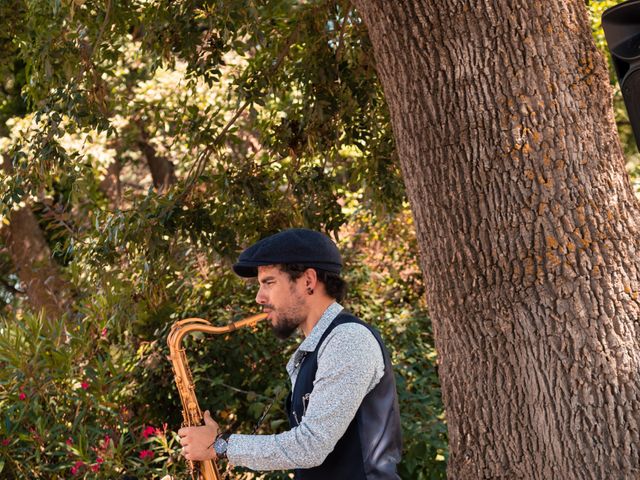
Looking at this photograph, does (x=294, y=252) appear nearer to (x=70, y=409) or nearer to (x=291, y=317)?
(x=291, y=317)

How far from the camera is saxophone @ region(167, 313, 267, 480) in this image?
10.3ft

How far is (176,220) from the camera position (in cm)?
574

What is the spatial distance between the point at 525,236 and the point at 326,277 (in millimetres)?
960

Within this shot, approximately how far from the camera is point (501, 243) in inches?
139

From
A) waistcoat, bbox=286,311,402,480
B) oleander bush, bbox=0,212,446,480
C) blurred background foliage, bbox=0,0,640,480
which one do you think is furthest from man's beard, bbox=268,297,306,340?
oleander bush, bbox=0,212,446,480

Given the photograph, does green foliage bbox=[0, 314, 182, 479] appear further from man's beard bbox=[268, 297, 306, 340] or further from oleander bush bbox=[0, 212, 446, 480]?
man's beard bbox=[268, 297, 306, 340]

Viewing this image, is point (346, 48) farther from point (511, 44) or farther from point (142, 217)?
point (511, 44)

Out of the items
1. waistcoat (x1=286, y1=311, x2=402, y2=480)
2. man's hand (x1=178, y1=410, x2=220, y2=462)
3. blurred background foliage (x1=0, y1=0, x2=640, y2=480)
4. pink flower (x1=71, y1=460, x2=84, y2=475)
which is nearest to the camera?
waistcoat (x1=286, y1=311, x2=402, y2=480)

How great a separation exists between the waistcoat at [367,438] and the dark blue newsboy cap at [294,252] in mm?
180

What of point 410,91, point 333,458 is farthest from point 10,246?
point 333,458

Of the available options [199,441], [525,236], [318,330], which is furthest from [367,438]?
[525,236]

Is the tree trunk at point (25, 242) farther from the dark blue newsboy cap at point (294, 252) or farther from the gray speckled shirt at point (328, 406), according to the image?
the gray speckled shirt at point (328, 406)

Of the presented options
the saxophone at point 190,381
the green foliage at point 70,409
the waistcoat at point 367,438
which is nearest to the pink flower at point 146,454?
the green foliage at point 70,409

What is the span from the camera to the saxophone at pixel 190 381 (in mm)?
3139
